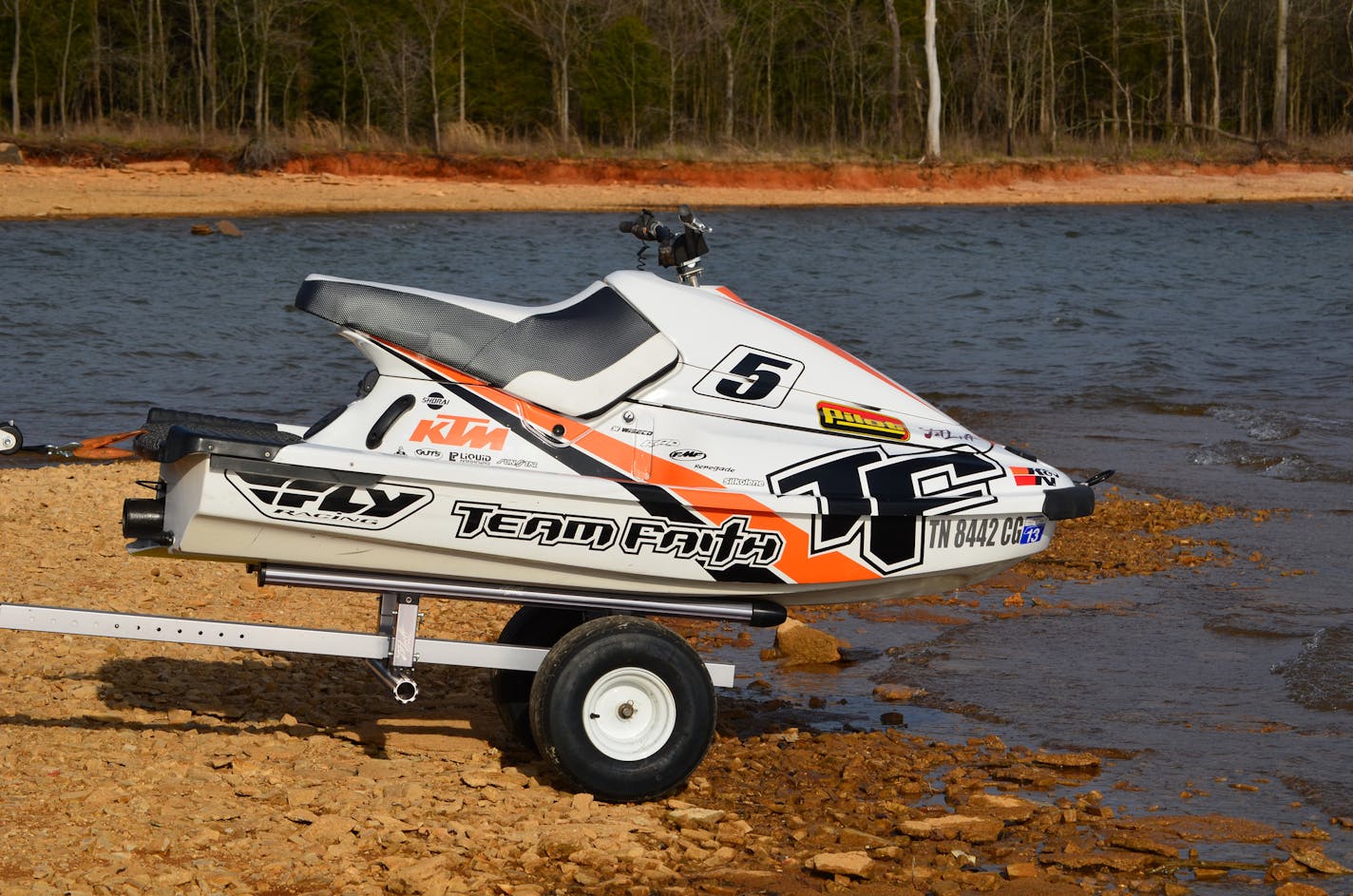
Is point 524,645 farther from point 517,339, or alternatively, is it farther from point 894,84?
point 894,84

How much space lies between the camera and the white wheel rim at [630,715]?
466 centimetres

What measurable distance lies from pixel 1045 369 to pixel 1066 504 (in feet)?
41.3

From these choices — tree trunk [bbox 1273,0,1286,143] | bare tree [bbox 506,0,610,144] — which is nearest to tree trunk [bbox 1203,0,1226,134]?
tree trunk [bbox 1273,0,1286,143]

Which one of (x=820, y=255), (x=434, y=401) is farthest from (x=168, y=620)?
(x=820, y=255)

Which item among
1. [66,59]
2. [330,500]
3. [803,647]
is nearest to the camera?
[330,500]

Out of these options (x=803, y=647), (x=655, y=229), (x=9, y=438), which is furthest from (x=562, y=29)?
(x=9, y=438)

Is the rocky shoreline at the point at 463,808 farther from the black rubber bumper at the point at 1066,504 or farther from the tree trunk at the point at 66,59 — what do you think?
the tree trunk at the point at 66,59

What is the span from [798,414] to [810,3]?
56.8 meters

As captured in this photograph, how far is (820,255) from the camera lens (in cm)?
2998

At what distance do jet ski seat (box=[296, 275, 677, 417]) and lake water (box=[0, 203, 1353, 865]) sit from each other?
177 cm

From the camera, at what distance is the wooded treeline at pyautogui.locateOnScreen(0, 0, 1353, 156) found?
49.6 meters

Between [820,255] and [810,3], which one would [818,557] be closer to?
[820,255]

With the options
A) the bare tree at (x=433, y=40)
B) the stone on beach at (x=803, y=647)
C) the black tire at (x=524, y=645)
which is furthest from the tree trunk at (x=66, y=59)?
the black tire at (x=524, y=645)

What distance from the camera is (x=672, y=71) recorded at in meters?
50.8
